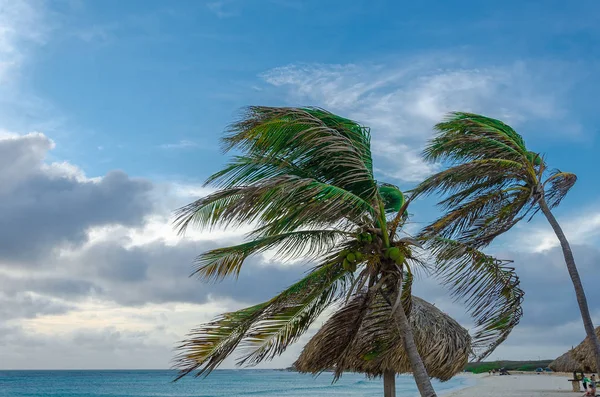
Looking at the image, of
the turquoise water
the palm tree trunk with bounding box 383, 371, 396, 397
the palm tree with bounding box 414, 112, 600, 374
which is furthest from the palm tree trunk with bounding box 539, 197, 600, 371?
the turquoise water

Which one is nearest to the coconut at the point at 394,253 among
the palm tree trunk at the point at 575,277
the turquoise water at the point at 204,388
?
the palm tree trunk at the point at 575,277

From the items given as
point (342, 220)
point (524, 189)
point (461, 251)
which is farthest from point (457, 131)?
point (342, 220)

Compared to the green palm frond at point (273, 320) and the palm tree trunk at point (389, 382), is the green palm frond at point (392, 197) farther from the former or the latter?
the palm tree trunk at point (389, 382)

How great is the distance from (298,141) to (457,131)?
10.6 feet

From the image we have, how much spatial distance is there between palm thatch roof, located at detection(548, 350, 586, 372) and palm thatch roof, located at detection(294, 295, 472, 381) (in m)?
9.22

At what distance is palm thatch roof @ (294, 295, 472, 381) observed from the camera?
7.14 meters

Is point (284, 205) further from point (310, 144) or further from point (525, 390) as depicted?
point (525, 390)

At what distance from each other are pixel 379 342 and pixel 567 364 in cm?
1692

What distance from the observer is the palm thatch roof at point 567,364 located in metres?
19.8

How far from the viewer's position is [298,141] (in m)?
6.41

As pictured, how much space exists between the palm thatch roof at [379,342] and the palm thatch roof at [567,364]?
922 cm

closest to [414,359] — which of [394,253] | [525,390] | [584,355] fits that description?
[394,253]

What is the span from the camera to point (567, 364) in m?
21.4

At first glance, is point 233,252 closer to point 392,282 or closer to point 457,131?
point 392,282
